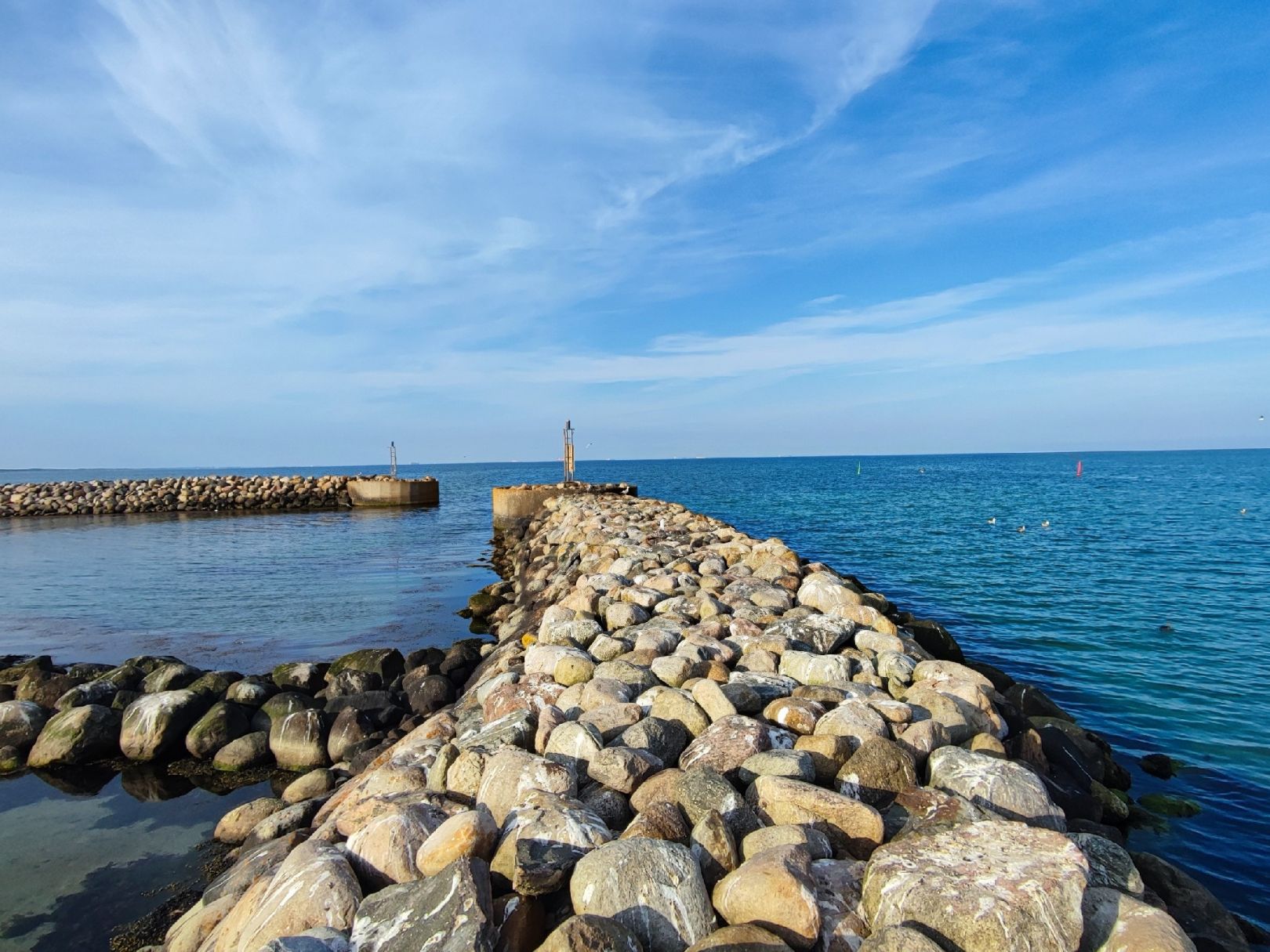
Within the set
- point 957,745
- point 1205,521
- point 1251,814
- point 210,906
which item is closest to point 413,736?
point 210,906

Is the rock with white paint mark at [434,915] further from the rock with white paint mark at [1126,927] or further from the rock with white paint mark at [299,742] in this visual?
the rock with white paint mark at [299,742]

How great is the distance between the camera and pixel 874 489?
4741cm

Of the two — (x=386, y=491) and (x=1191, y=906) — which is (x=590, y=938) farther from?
(x=386, y=491)

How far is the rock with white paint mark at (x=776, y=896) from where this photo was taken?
2531 millimetres

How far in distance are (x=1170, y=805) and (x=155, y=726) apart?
8.22 meters

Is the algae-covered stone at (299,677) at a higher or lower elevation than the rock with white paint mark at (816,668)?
lower

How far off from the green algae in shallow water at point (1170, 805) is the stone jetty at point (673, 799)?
0.59ft

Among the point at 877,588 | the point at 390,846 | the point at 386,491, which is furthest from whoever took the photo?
the point at 386,491

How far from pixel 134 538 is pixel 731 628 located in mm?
24002

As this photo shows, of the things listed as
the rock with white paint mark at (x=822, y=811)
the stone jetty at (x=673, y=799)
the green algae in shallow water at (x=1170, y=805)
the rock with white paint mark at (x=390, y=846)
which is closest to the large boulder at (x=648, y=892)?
the stone jetty at (x=673, y=799)

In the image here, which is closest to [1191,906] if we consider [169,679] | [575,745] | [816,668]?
[816,668]

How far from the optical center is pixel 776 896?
2.58 meters

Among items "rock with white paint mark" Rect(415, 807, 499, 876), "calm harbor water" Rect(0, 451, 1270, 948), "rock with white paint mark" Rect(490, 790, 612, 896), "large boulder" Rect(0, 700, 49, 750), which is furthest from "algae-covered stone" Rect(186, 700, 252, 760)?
"rock with white paint mark" Rect(490, 790, 612, 896)

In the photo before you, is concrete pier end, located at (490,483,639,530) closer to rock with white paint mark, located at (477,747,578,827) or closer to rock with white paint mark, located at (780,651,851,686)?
rock with white paint mark, located at (780,651,851,686)
